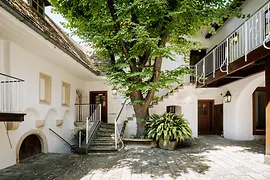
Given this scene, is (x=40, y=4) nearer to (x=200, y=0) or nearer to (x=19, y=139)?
(x=19, y=139)

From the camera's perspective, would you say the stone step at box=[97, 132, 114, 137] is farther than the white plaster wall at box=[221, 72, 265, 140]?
No

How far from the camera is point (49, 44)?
23.7 feet

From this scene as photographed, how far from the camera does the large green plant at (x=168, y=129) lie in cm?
895

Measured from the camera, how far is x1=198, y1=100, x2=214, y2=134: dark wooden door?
14109mm

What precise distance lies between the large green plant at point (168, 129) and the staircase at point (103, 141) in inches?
65.6

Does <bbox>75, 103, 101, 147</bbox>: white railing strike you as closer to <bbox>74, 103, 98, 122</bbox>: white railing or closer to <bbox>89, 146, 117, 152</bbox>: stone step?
<bbox>74, 103, 98, 122</bbox>: white railing

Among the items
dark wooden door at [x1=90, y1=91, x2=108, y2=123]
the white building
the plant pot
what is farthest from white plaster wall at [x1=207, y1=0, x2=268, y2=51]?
dark wooden door at [x1=90, y1=91, x2=108, y2=123]

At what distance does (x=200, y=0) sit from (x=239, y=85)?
179 inches

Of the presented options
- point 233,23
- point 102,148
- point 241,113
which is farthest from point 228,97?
point 102,148

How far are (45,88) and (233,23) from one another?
31.3ft

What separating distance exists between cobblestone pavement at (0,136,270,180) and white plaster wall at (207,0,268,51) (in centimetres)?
578

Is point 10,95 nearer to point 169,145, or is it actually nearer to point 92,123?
point 92,123

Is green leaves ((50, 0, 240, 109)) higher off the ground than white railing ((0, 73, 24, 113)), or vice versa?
green leaves ((50, 0, 240, 109))

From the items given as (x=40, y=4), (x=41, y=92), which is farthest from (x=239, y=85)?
(x=40, y=4)
